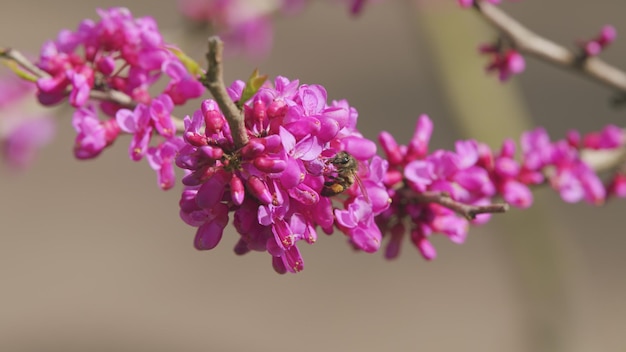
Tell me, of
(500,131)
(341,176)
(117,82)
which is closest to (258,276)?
(500,131)

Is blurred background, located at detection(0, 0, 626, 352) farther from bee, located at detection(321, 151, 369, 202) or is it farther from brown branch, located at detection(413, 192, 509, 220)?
bee, located at detection(321, 151, 369, 202)

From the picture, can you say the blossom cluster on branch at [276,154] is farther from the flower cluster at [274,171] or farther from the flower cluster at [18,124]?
the flower cluster at [18,124]

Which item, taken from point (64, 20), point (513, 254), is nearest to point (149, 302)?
point (513, 254)

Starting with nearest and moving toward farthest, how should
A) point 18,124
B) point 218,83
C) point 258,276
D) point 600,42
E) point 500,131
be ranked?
point 218,83 → point 600,42 → point 18,124 → point 500,131 → point 258,276

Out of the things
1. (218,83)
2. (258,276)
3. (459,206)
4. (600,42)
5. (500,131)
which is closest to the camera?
(218,83)

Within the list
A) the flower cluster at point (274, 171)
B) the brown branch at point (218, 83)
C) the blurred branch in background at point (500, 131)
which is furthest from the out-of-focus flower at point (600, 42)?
the blurred branch in background at point (500, 131)

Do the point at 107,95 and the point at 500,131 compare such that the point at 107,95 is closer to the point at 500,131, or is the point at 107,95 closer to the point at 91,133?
the point at 91,133

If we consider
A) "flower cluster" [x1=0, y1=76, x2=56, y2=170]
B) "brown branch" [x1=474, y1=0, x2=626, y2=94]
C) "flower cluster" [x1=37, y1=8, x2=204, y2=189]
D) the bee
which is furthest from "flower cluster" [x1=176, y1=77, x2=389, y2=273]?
"flower cluster" [x1=0, y1=76, x2=56, y2=170]
